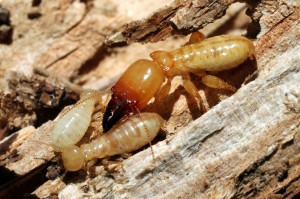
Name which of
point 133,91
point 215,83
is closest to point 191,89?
point 215,83

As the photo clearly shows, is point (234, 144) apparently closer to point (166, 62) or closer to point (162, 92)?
point (162, 92)

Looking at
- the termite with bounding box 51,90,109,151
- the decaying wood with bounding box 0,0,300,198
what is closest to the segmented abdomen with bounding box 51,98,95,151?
the termite with bounding box 51,90,109,151

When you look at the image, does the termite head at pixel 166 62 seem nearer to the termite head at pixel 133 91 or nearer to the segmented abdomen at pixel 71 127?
the termite head at pixel 133 91

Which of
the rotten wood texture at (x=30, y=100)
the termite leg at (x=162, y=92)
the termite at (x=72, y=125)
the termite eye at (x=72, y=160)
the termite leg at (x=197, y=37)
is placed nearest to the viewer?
the termite eye at (x=72, y=160)

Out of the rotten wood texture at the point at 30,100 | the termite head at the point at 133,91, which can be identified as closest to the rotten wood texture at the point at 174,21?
→ the termite head at the point at 133,91

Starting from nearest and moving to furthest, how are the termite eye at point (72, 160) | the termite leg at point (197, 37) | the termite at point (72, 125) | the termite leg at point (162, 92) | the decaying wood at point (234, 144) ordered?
the decaying wood at point (234, 144)
the termite eye at point (72, 160)
the termite at point (72, 125)
the termite leg at point (162, 92)
the termite leg at point (197, 37)

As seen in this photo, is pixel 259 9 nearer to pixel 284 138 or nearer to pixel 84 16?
pixel 284 138
